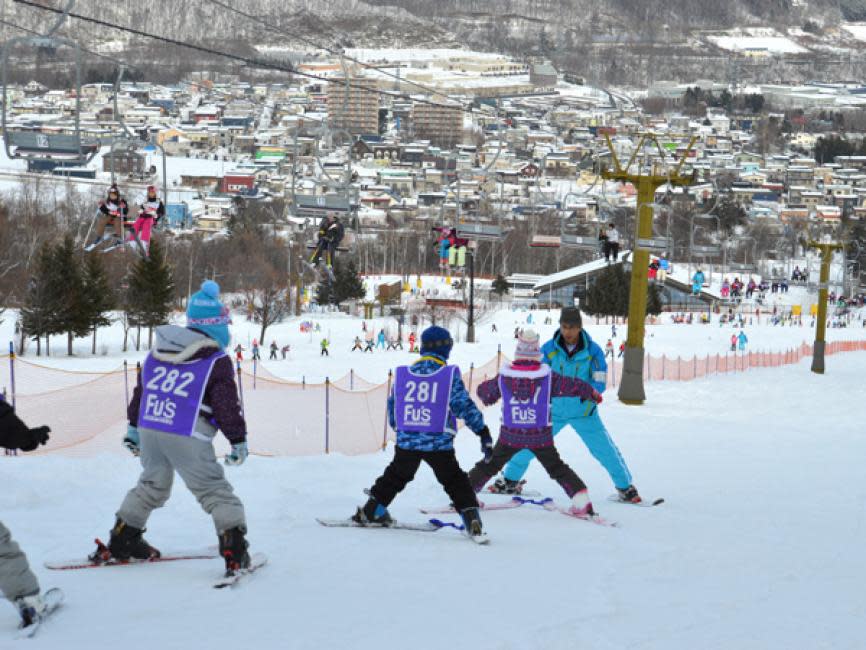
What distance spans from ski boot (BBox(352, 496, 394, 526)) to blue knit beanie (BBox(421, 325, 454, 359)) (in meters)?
0.74

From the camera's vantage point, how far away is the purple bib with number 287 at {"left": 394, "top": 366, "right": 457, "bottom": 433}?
5.48 metres

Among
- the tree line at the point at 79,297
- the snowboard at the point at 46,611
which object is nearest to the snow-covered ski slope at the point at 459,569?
the snowboard at the point at 46,611

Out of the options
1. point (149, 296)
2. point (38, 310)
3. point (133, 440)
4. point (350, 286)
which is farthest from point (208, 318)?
point (350, 286)

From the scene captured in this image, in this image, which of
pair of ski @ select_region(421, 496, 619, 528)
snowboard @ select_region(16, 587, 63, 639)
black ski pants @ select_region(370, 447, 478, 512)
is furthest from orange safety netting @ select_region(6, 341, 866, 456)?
snowboard @ select_region(16, 587, 63, 639)

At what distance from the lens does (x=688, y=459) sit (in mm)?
9844

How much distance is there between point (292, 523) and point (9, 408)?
2030 mm

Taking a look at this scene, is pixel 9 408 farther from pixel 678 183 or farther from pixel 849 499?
pixel 678 183

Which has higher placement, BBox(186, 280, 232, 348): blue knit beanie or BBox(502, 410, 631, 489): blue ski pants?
BBox(186, 280, 232, 348): blue knit beanie

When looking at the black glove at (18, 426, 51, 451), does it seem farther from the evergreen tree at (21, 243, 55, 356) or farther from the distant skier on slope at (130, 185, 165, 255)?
the evergreen tree at (21, 243, 55, 356)

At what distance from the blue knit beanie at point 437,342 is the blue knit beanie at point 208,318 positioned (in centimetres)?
106

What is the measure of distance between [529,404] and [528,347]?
0.93 ft

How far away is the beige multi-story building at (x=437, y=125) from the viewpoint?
18488 centimetres

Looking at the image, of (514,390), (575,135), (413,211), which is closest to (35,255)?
(514,390)

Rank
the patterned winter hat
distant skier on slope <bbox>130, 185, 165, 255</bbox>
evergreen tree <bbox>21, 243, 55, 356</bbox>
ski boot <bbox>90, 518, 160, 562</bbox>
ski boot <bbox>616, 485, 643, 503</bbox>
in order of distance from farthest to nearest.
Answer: evergreen tree <bbox>21, 243, 55, 356</bbox>
distant skier on slope <bbox>130, 185, 165, 255</bbox>
ski boot <bbox>616, 485, 643, 503</bbox>
the patterned winter hat
ski boot <bbox>90, 518, 160, 562</bbox>
